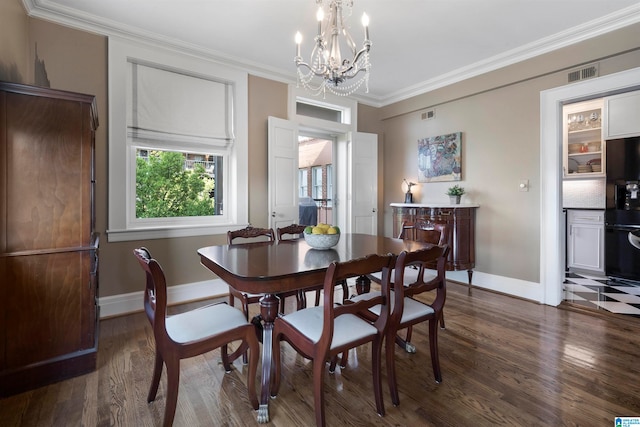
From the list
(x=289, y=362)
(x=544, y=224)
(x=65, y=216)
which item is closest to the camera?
(x=65, y=216)

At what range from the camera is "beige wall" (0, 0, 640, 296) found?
2.88 meters

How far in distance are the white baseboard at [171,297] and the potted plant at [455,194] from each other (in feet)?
→ 10.3

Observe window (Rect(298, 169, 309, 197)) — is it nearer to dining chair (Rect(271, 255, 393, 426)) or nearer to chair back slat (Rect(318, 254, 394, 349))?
dining chair (Rect(271, 255, 393, 426))

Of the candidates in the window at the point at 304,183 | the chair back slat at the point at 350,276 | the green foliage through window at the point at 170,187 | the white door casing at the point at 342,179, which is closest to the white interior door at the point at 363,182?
the white door casing at the point at 342,179

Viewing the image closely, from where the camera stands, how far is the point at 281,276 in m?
1.50

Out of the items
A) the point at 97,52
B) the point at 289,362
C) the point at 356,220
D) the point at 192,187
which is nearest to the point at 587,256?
the point at 356,220

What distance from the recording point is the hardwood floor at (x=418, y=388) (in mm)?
1657

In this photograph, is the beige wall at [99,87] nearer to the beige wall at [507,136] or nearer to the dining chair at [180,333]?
the dining chair at [180,333]

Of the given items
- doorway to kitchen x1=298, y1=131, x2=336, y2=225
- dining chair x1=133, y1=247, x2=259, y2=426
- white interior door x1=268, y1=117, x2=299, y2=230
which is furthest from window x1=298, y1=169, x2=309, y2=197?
dining chair x1=133, y1=247, x2=259, y2=426

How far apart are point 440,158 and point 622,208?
2.44 m

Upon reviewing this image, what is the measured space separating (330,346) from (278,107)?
344cm

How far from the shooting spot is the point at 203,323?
1.72 m

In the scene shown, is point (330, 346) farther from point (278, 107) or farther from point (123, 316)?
point (278, 107)

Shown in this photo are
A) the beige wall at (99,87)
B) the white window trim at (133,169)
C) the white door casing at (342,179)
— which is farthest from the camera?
the white door casing at (342,179)
